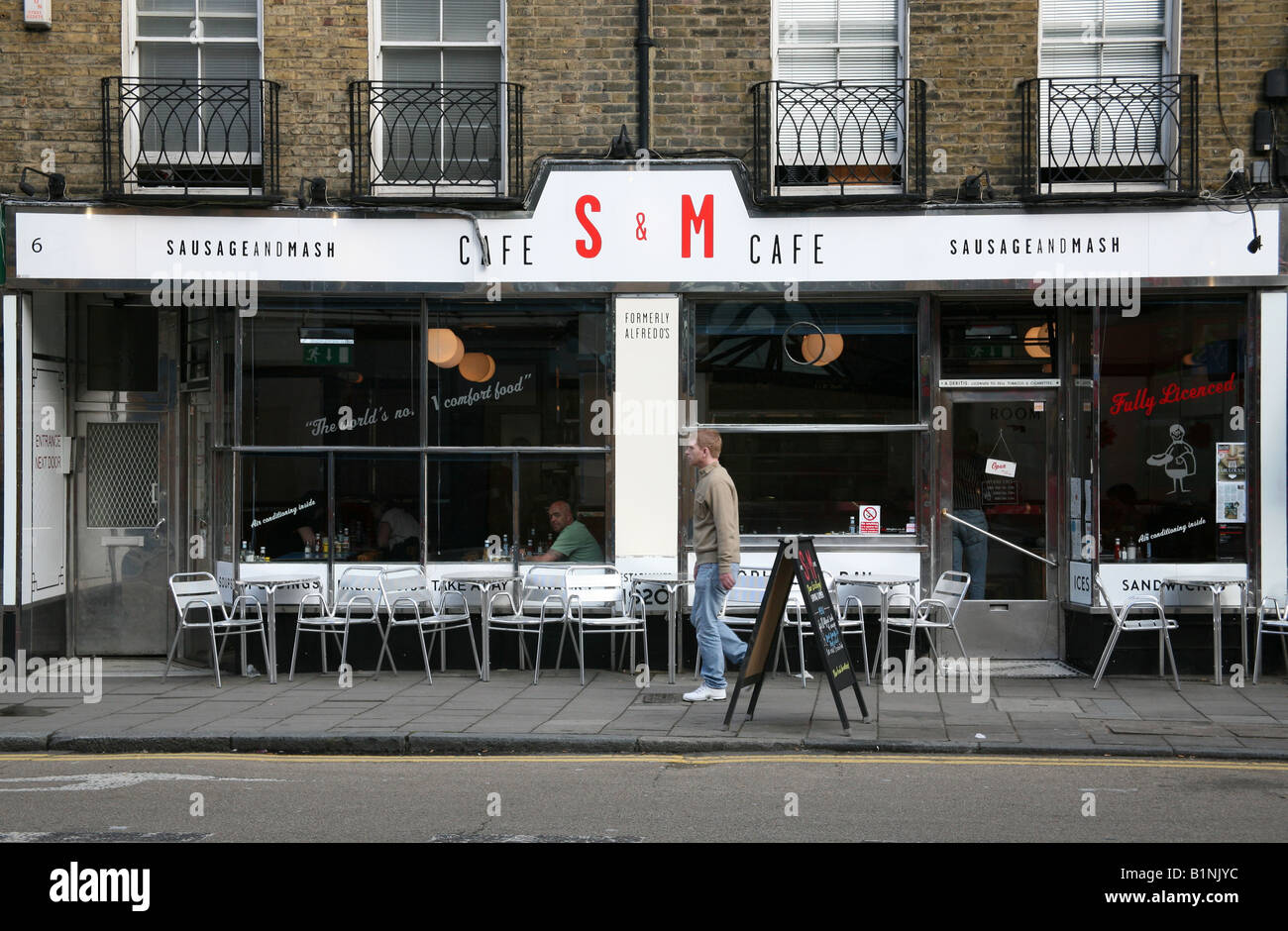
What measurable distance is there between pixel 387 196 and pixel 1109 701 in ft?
24.6

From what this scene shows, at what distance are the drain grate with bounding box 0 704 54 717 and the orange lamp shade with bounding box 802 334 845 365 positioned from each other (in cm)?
696

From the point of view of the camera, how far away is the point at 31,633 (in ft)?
39.4

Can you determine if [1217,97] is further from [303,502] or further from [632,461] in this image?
[303,502]

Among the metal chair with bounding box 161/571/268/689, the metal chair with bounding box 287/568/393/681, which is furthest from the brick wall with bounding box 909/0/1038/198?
the metal chair with bounding box 161/571/268/689

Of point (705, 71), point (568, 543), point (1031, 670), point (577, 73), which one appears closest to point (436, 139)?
point (577, 73)

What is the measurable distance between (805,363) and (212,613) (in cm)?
579

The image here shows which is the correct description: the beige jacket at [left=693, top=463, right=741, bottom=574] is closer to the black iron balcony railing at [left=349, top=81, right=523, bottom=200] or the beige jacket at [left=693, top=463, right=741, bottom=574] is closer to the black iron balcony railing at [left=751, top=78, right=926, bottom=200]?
the black iron balcony railing at [left=751, top=78, right=926, bottom=200]

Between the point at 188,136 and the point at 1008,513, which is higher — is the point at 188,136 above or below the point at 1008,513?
above

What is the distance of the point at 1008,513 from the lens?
12242 millimetres

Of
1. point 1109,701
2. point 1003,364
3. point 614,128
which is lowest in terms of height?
point 1109,701

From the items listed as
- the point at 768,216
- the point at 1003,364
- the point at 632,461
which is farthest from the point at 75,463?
the point at 1003,364

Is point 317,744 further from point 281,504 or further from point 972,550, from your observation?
point 972,550

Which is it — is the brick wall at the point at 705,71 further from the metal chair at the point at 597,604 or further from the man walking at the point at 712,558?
the metal chair at the point at 597,604

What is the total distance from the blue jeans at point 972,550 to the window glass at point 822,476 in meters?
0.55
